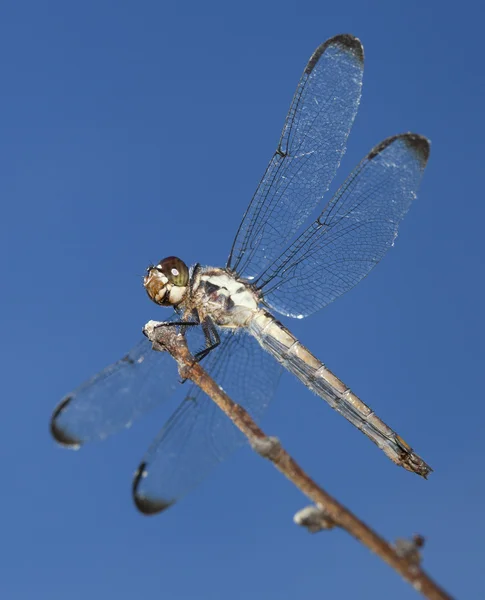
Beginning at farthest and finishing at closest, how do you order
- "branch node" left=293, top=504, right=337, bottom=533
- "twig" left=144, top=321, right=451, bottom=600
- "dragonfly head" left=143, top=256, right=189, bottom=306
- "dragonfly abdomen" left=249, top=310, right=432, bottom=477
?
"dragonfly head" left=143, top=256, right=189, bottom=306
"dragonfly abdomen" left=249, top=310, right=432, bottom=477
"branch node" left=293, top=504, right=337, bottom=533
"twig" left=144, top=321, right=451, bottom=600

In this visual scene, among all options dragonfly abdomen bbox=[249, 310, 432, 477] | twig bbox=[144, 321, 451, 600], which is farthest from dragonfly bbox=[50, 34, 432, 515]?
twig bbox=[144, 321, 451, 600]

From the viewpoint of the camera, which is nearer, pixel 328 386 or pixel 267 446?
pixel 267 446

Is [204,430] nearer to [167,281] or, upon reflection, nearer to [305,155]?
[167,281]

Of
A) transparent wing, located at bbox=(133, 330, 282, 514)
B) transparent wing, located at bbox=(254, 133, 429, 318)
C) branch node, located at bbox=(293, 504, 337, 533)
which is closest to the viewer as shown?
branch node, located at bbox=(293, 504, 337, 533)

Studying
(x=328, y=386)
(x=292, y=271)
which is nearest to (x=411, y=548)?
(x=328, y=386)

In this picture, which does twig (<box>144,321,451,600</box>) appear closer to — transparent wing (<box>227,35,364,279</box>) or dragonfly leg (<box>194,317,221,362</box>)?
dragonfly leg (<box>194,317,221,362</box>)

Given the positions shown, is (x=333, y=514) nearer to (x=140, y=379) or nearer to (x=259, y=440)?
(x=259, y=440)
